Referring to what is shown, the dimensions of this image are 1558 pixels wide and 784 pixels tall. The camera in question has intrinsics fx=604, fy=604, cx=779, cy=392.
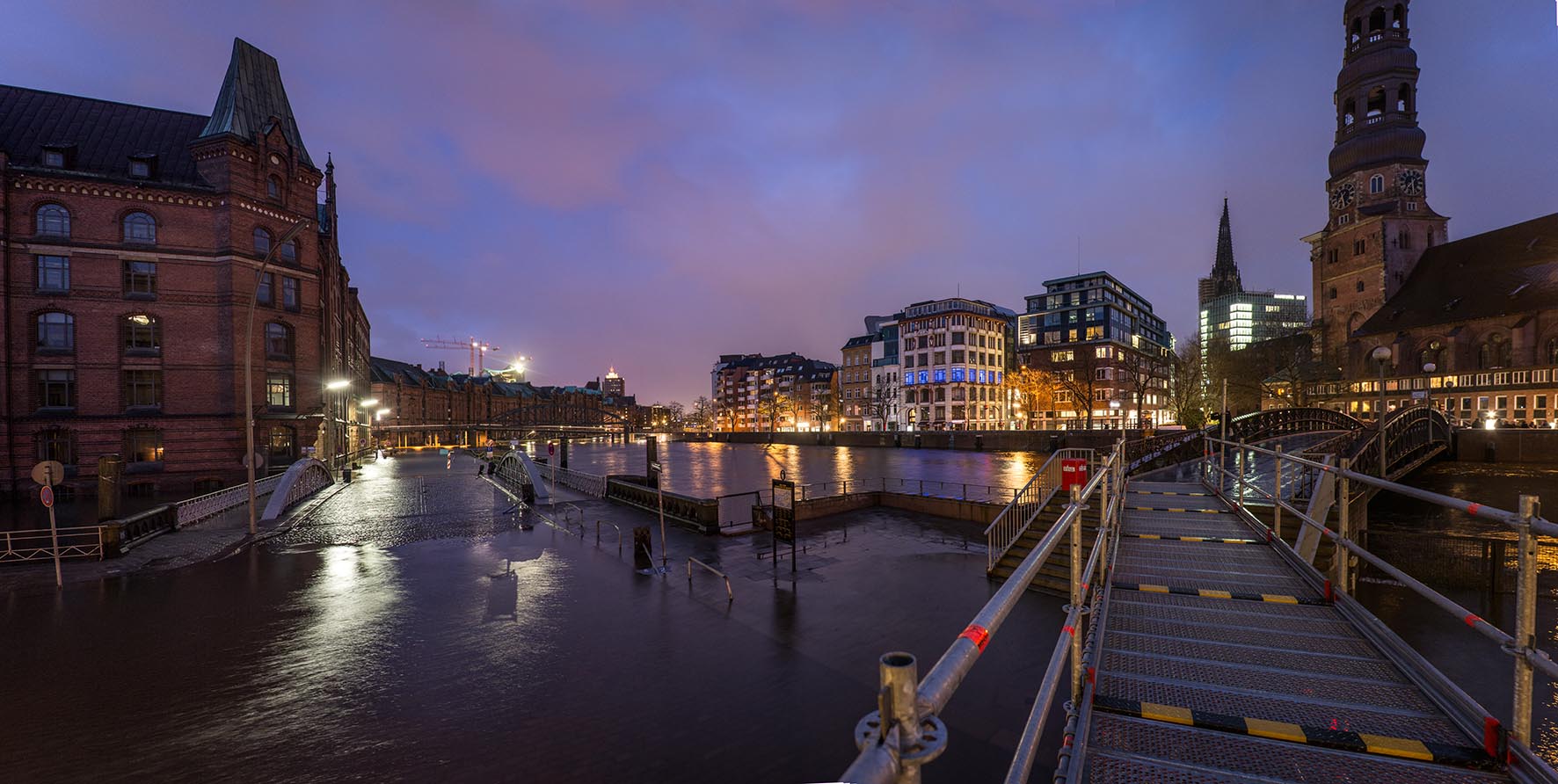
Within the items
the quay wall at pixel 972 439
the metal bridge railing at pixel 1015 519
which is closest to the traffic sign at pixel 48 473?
the metal bridge railing at pixel 1015 519

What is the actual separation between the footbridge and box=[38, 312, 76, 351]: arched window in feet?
155

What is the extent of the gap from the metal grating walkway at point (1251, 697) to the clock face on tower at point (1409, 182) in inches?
3621

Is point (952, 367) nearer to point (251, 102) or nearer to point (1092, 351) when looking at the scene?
point (1092, 351)

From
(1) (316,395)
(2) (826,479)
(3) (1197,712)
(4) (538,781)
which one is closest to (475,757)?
(4) (538,781)

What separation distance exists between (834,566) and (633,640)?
7.91m

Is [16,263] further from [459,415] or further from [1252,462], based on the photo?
[459,415]

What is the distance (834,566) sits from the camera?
17.8m

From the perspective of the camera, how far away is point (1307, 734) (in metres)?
3.40

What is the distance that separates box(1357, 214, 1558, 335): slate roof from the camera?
50938mm

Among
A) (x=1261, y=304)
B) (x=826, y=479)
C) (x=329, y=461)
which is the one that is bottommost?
(x=826, y=479)

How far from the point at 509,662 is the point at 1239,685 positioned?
1008cm

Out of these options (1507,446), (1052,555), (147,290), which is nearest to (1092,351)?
(1507,446)

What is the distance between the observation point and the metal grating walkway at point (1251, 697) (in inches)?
124

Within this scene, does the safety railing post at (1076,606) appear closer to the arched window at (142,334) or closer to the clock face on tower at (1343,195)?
the arched window at (142,334)
